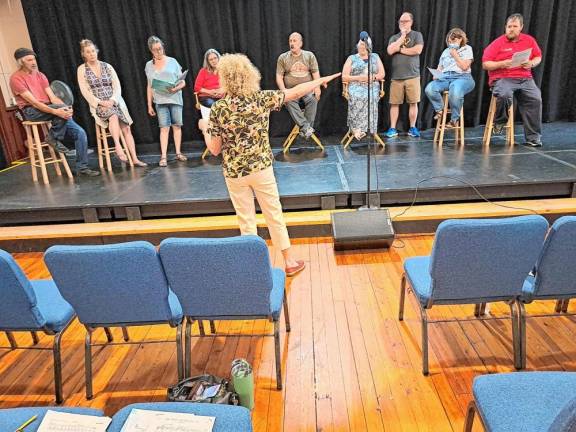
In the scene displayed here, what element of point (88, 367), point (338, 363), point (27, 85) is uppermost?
point (27, 85)

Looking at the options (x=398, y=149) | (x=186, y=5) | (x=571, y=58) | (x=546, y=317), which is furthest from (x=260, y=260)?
(x=571, y=58)

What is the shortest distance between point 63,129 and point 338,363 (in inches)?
156

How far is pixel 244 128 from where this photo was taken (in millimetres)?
2461

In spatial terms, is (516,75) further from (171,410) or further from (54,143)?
(54,143)

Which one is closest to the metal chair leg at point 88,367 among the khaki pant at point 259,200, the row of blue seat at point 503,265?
the khaki pant at point 259,200

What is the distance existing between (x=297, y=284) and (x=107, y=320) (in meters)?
1.31

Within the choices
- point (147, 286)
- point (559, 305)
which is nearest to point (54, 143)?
point (147, 286)

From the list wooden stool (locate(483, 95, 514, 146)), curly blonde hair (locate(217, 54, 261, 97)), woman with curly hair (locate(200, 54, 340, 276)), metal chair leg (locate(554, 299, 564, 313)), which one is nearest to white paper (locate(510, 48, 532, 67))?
wooden stool (locate(483, 95, 514, 146))

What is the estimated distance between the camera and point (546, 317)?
2428 millimetres

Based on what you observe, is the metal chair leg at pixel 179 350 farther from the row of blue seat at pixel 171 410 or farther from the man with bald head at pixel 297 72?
the man with bald head at pixel 297 72

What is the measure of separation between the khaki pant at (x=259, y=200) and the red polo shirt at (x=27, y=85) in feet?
9.44

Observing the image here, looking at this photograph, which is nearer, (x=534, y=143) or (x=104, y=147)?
(x=534, y=143)

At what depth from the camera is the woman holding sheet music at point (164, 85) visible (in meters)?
4.64

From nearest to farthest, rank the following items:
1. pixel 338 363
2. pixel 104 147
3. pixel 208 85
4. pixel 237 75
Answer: pixel 338 363 → pixel 237 75 → pixel 208 85 → pixel 104 147
